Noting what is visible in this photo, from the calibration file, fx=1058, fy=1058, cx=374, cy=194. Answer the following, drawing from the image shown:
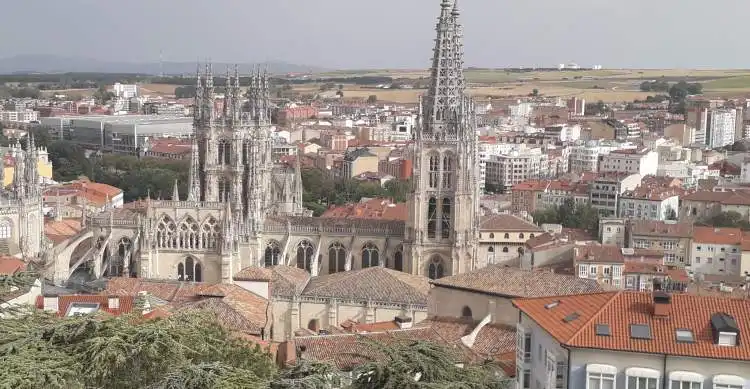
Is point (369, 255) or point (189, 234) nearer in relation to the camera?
point (189, 234)

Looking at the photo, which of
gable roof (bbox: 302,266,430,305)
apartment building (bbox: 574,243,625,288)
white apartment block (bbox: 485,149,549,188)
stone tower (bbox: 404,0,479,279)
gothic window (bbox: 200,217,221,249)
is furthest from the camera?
white apartment block (bbox: 485,149,549,188)

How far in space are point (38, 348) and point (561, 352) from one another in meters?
12.9

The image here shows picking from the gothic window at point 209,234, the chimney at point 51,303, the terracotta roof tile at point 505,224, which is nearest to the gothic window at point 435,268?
the gothic window at point 209,234

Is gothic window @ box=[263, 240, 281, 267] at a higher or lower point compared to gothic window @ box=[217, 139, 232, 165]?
lower

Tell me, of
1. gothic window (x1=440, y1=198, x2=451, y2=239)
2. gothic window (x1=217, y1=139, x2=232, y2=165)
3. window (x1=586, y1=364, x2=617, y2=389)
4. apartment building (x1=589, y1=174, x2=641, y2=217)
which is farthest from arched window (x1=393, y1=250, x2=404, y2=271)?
apartment building (x1=589, y1=174, x2=641, y2=217)

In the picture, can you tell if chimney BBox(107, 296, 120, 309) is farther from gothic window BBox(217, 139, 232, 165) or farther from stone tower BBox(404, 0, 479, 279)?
gothic window BBox(217, 139, 232, 165)

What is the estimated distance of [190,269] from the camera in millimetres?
63594

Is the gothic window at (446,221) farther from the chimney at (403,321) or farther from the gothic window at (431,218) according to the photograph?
the chimney at (403,321)

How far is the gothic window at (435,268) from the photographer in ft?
203

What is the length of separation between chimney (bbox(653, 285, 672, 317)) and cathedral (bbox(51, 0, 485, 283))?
1306 inches

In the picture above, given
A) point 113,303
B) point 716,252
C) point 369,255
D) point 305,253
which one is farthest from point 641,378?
point 716,252

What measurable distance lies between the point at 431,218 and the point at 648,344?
3598cm

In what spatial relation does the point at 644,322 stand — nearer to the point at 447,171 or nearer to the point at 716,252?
the point at 447,171

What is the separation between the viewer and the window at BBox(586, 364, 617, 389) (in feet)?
86.5
